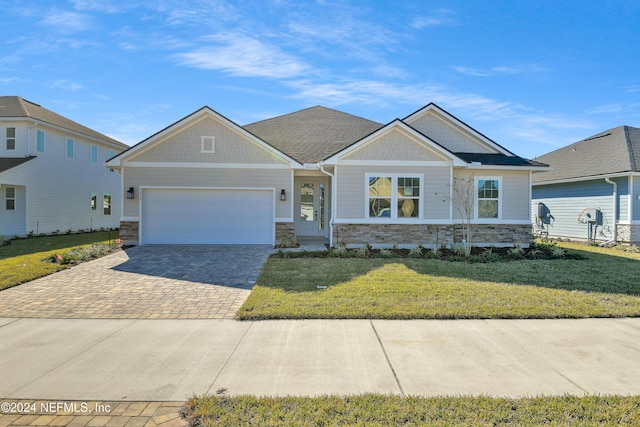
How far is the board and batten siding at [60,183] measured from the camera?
1719 cm

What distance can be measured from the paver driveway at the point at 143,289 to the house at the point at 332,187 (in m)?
2.86

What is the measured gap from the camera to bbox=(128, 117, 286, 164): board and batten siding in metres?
13.9

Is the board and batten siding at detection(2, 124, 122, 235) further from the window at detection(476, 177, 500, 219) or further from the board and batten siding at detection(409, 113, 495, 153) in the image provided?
the window at detection(476, 177, 500, 219)

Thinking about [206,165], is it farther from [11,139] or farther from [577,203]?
[577,203]

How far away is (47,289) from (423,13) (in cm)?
1192

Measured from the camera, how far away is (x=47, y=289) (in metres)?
7.38

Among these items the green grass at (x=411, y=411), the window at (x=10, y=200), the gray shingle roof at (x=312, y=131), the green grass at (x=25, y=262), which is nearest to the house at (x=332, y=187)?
the gray shingle roof at (x=312, y=131)

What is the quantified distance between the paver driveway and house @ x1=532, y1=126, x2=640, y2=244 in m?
15.2

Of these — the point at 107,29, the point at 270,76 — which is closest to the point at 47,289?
the point at 107,29

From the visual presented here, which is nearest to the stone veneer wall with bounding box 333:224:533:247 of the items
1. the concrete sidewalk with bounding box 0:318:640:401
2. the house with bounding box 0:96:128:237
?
the concrete sidewalk with bounding box 0:318:640:401

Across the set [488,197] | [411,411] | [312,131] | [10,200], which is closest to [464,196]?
[488,197]

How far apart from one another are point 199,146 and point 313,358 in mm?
11578

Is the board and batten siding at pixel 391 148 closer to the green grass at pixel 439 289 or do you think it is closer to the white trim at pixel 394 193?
the white trim at pixel 394 193

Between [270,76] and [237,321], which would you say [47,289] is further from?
[270,76]
